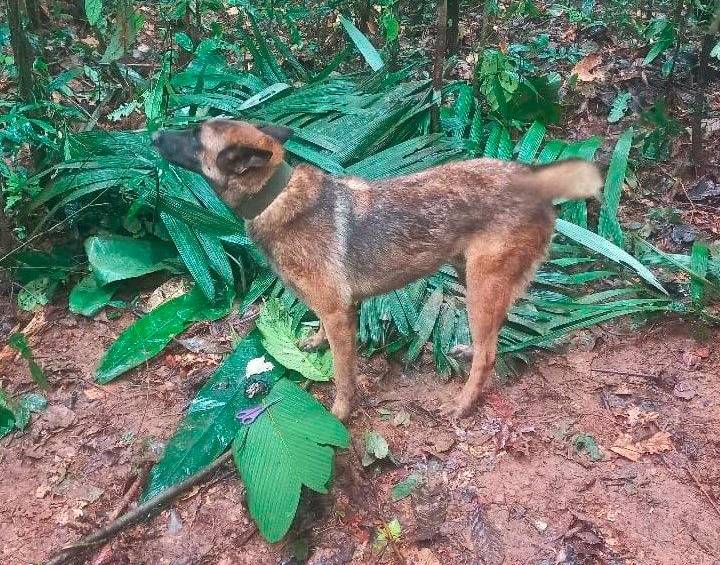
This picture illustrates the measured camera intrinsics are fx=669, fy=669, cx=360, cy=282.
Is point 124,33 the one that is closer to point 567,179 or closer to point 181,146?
point 181,146

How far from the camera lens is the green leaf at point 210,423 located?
3865 millimetres

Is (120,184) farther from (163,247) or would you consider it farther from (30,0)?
(30,0)

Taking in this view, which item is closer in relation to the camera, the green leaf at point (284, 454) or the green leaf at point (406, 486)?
the green leaf at point (284, 454)

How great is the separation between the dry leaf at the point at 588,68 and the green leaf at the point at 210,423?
4887mm

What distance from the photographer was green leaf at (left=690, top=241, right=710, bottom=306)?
15.6ft

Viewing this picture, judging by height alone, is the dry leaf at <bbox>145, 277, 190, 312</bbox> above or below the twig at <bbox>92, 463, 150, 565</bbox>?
above

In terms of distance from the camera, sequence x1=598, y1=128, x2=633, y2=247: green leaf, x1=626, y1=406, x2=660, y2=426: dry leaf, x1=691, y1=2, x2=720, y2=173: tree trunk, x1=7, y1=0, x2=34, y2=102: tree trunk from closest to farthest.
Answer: x1=626, y1=406, x2=660, y2=426: dry leaf
x1=7, y1=0, x2=34, y2=102: tree trunk
x1=598, y1=128, x2=633, y2=247: green leaf
x1=691, y1=2, x2=720, y2=173: tree trunk

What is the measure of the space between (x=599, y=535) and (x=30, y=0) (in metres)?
7.55

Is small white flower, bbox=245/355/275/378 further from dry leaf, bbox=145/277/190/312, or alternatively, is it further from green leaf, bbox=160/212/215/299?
dry leaf, bbox=145/277/190/312

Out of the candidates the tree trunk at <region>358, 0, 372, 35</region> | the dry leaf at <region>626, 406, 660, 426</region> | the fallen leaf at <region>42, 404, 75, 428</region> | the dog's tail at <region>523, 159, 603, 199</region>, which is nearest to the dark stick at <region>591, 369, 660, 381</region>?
the dry leaf at <region>626, 406, 660, 426</region>

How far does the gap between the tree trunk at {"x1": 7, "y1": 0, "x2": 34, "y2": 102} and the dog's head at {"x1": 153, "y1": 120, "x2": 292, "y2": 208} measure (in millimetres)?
1920

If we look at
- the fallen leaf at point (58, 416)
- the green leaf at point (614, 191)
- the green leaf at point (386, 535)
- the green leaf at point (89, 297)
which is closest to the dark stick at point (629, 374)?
the green leaf at point (614, 191)

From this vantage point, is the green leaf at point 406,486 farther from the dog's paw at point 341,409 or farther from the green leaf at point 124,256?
the green leaf at point 124,256

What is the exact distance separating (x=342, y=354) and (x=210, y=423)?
912mm
